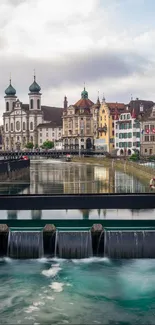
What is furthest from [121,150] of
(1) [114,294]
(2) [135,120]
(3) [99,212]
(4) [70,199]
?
(1) [114,294]

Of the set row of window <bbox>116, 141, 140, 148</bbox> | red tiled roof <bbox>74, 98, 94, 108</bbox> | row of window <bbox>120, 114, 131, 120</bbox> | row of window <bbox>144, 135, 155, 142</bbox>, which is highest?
red tiled roof <bbox>74, 98, 94, 108</bbox>

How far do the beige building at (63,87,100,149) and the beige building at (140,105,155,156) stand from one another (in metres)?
40.5

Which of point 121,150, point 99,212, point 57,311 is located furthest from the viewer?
point 121,150

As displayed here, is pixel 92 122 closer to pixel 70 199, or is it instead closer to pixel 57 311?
pixel 70 199

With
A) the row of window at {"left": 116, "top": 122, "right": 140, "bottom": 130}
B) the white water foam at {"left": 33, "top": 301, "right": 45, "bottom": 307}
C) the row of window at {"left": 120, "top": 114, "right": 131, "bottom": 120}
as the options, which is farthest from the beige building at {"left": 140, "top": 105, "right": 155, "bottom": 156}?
the white water foam at {"left": 33, "top": 301, "right": 45, "bottom": 307}

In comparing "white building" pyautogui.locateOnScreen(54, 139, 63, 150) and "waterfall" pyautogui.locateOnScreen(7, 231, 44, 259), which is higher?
"white building" pyautogui.locateOnScreen(54, 139, 63, 150)

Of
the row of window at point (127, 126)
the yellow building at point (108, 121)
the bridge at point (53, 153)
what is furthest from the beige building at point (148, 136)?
the bridge at point (53, 153)

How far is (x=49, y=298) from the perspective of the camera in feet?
69.3

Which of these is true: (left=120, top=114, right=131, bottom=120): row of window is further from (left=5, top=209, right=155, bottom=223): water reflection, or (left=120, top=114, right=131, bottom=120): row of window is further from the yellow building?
(left=5, top=209, right=155, bottom=223): water reflection

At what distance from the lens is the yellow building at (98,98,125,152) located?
153250 mm

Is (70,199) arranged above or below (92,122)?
below

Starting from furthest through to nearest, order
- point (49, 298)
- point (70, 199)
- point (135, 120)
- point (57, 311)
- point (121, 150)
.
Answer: point (121, 150), point (135, 120), point (70, 199), point (49, 298), point (57, 311)

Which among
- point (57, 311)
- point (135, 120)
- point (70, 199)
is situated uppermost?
point (135, 120)

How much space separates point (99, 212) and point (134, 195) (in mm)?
8856
